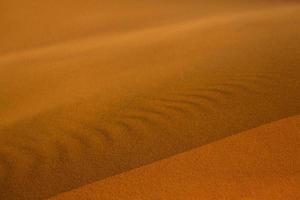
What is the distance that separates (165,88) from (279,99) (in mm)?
788

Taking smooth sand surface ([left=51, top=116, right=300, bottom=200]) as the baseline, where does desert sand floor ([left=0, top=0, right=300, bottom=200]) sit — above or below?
above

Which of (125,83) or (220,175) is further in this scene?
(125,83)

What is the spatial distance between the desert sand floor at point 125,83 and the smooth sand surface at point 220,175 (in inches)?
3.3

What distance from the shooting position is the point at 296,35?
3.86 meters

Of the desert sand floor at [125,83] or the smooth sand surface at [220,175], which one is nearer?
the smooth sand surface at [220,175]

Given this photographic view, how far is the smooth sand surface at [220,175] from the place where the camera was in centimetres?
164

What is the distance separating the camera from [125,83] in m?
A: 3.00

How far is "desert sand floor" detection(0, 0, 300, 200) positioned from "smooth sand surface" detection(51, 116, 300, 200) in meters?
0.09

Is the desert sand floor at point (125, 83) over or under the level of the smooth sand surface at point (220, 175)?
over

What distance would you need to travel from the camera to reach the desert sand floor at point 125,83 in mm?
2045

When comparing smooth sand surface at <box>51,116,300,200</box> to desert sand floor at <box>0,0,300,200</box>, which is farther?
desert sand floor at <box>0,0,300,200</box>

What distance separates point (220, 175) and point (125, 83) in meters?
1.42

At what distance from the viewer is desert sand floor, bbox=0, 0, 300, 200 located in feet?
6.71

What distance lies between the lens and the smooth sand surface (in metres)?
1.64
